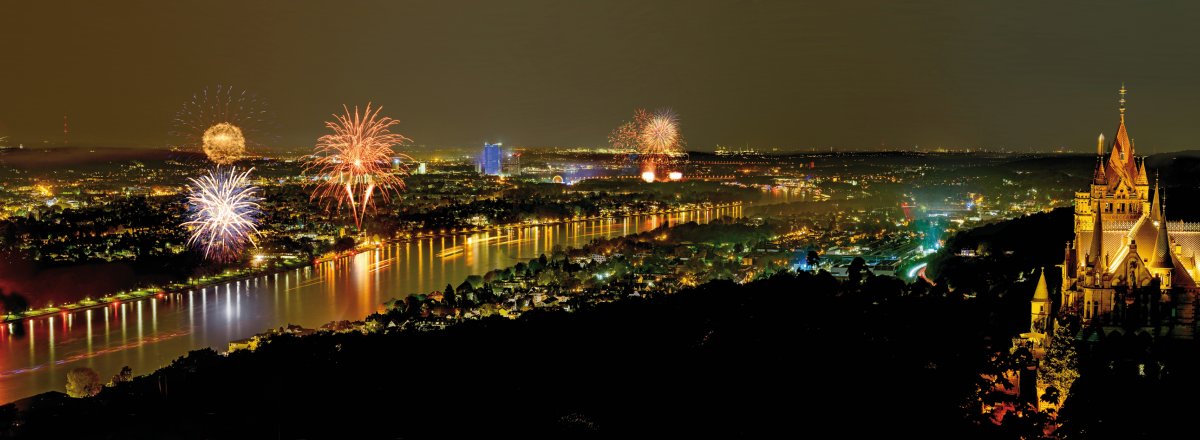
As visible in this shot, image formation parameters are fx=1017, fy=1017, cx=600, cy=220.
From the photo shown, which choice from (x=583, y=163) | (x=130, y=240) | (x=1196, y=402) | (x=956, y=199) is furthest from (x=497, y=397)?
(x=583, y=163)

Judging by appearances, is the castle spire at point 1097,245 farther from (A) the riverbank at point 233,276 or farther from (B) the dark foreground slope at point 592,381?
(A) the riverbank at point 233,276

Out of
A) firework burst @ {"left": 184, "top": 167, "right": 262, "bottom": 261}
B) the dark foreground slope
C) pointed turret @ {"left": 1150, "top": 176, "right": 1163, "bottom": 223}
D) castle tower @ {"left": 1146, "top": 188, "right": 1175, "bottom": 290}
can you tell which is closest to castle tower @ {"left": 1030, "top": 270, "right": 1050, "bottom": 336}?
the dark foreground slope

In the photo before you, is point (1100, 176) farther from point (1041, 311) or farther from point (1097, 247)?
point (1041, 311)

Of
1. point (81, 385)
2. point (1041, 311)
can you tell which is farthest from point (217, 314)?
point (1041, 311)

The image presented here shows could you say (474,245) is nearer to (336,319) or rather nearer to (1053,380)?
(336,319)

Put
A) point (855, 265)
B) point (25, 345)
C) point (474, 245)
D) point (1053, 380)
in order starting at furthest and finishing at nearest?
point (474, 245), point (855, 265), point (25, 345), point (1053, 380)

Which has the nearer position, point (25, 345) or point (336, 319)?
point (25, 345)
